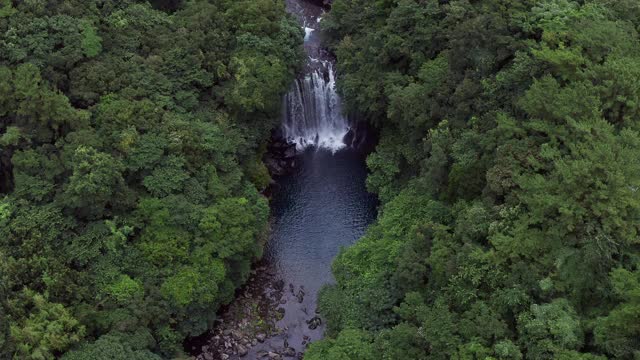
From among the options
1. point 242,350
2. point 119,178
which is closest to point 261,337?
point 242,350

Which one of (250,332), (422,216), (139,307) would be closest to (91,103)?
(139,307)

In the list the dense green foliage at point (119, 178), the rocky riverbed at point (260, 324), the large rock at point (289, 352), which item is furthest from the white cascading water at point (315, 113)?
the large rock at point (289, 352)

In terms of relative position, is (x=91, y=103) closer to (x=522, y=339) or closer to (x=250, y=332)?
(x=250, y=332)

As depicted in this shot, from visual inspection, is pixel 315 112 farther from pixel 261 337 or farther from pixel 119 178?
pixel 261 337

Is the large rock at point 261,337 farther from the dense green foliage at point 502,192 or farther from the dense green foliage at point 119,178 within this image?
the dense green foliage at point 502,192

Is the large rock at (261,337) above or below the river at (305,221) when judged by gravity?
below

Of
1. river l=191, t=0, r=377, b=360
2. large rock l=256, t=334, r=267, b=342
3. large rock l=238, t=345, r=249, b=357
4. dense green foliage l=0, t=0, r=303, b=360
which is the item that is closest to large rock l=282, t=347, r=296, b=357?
river l=191, t=0, r=377, b=360

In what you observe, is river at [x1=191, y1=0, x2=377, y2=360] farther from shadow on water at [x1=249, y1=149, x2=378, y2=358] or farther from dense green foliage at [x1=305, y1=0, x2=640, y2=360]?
dense green foliage at [x1=305, y1=0, x2=640, y2=360]
